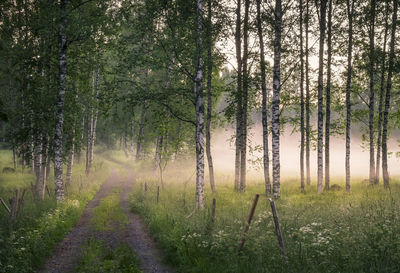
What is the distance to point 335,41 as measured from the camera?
19.7 m

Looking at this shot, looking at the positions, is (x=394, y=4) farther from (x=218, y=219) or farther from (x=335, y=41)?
(x=218, y=219)

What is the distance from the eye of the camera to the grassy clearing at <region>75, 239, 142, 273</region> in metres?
7.66

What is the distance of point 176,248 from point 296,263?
3985 mm

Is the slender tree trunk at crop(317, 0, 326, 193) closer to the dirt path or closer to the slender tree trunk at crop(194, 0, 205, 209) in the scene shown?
the slender tree trunk at crop(194, 0, 205, 209)

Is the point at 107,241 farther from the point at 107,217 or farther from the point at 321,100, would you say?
the point at 321,100

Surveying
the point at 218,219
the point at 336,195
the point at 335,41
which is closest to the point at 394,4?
the point at 335,41

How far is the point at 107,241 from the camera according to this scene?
34.4ft

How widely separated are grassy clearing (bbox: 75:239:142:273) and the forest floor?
120 mm

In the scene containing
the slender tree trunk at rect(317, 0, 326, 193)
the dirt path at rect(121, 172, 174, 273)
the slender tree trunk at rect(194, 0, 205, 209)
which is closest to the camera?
the dirt path at rect(121, 172, 174, 273)

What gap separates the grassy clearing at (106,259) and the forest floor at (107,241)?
0.39 ft

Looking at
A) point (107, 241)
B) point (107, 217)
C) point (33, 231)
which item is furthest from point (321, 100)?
point (33, 231)

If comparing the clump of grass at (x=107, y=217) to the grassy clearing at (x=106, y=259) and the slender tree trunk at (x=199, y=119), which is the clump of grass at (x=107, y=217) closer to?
the grassy clearing at (x=106, y=259)

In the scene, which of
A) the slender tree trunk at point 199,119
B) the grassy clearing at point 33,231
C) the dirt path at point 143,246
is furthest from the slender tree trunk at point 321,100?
the grassy clearing at point 33,231

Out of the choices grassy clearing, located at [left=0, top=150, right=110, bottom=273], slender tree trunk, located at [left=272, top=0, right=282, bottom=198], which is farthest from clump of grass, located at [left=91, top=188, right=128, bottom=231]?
slender tree trunk, located at [left=272, top=0, right=282, bottom=198]
